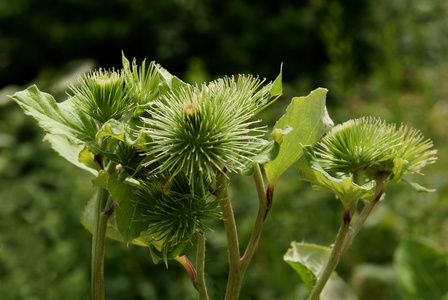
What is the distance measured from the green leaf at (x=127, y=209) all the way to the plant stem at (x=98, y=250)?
4cm

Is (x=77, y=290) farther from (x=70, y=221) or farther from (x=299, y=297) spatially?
(x=299, y=297)

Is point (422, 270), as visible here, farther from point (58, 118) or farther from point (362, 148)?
point (58, 118)

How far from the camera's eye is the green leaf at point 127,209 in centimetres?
43

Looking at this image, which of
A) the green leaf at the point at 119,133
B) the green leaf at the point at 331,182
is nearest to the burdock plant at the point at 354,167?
the green leaf at the point at 331,182

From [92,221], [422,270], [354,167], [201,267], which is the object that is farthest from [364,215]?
[422,270]

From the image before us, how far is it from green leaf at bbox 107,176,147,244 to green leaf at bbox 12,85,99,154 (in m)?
0.04

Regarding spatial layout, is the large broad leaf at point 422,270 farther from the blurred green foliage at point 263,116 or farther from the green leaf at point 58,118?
the green leaf at point 58,118

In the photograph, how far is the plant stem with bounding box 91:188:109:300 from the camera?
47cm

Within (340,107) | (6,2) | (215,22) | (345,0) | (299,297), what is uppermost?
(345,0)

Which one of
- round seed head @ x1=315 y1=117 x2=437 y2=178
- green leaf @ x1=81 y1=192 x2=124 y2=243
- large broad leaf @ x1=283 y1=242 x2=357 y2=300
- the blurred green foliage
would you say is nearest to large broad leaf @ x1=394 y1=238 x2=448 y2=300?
the blurred green foliage

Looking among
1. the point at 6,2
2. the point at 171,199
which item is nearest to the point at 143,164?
the point at 171,199

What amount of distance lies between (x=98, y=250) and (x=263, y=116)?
2.29m

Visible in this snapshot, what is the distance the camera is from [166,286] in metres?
1.92

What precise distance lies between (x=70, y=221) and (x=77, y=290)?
1.37ft
